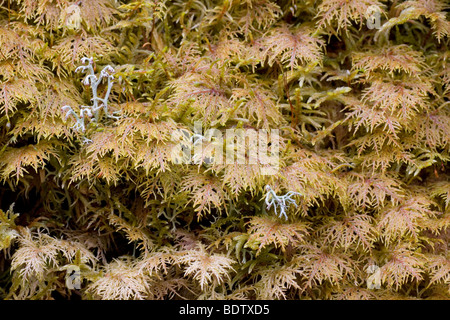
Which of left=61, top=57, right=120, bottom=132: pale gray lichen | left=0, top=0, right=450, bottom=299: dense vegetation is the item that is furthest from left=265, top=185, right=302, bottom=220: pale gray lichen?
left=61, top=57, right=120, bottom=132: pale gray lichen

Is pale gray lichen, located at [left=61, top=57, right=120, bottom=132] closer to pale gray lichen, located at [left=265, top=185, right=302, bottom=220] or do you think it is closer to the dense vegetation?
the dense vegetation

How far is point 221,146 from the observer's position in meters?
1.02

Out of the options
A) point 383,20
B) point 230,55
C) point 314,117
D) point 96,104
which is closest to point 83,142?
point 96,104

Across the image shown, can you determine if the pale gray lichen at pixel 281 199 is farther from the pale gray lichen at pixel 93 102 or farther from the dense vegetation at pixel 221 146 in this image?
the pale gray lichen at pixel 93 102

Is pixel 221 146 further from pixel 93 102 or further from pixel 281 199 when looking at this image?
pixel 93 102

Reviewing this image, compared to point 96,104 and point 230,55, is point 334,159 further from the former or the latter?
point 96,104

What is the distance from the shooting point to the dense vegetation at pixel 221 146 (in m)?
1.03

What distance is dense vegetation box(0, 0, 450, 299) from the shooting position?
103 cm

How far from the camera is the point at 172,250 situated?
1.08 m

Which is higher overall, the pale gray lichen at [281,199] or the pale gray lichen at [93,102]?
the pale gray lichen at [93,102]

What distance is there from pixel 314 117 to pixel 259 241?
0.40 meters

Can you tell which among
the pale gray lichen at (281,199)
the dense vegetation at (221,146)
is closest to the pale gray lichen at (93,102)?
the dense vegetation at (221,146)

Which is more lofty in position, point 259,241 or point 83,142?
point 83,142

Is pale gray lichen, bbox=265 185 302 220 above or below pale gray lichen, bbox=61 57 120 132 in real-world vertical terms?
below
